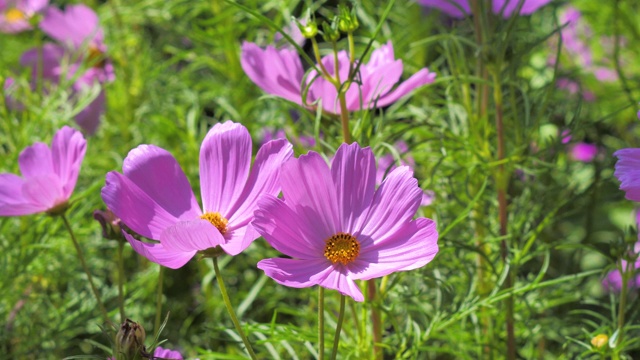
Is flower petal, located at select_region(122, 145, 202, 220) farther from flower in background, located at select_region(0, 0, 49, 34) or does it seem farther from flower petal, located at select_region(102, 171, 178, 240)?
flower in background, located at select_region(0, 0, 49, 34)

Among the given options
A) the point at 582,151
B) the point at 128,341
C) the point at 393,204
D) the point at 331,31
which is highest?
the point at 582,151

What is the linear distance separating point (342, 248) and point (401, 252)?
0.04 m

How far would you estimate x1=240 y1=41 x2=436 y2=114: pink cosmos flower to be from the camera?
588 millimetres

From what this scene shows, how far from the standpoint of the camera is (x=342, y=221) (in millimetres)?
515

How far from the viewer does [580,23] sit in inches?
60.9

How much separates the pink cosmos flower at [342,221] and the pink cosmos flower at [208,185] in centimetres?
3

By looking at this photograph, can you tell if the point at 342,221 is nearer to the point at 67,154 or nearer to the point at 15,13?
the point at 67,154

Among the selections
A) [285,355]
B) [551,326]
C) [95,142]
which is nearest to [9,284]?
[285,355]

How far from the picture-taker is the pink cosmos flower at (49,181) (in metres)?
0.61

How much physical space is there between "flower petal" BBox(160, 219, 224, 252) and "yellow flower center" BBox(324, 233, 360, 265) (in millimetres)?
65

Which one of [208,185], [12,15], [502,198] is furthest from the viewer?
[12,15]

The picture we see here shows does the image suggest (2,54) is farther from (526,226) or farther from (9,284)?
(526,226)

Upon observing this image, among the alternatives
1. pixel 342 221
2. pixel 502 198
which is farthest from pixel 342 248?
pixel 502 198

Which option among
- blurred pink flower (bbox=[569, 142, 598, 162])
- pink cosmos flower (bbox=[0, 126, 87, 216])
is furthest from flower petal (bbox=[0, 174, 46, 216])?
blurred pink flower (bbox=[569, 142, 598, 162])
